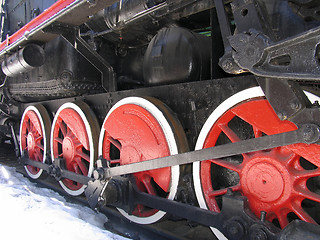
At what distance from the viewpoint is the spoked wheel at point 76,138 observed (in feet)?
7.84

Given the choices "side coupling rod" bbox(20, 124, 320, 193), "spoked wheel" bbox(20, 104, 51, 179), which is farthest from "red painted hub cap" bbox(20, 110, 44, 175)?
"side coupling rod" bbox(20, 124, 320, 193)

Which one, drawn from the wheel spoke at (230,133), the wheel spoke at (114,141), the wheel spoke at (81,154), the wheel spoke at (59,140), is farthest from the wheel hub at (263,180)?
the wheel spoke at (59,140)

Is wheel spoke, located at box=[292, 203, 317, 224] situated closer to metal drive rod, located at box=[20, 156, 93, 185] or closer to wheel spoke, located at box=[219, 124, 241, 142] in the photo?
wheel spoke, located at box=[219, 124, 241, 142]

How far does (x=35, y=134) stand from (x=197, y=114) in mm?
2342

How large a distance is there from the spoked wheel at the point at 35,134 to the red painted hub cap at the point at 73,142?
0.24 metres

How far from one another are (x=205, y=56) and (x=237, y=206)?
97 centimetres

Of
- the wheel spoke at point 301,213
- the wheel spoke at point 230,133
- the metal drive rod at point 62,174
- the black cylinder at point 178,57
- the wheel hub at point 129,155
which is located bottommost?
the metal drive rod at point 62,174

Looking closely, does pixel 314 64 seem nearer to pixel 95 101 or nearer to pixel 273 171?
pixel 273 171

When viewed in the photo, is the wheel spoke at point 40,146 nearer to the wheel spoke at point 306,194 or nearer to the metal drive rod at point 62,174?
the metal drive rod at point 62,174

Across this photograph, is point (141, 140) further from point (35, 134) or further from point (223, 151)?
point (35, 134)

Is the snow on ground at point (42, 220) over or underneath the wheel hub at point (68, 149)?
underneath

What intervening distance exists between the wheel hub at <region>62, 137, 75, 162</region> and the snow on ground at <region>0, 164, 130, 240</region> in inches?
18.8

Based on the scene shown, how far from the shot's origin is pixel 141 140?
1.88 meters

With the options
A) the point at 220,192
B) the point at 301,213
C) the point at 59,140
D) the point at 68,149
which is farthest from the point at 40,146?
the point at 301,213
